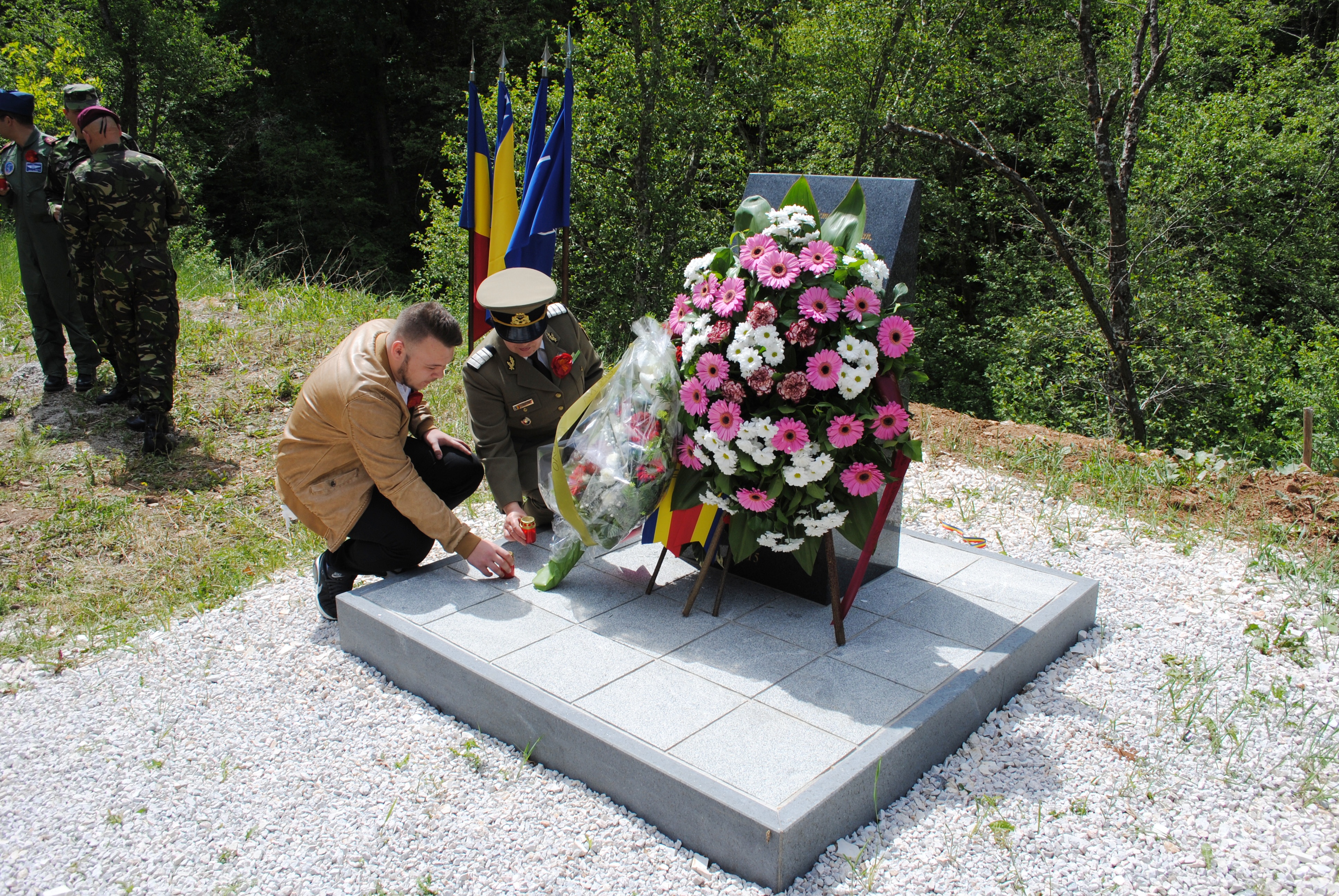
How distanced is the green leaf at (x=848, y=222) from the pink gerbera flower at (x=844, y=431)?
25.9 inches

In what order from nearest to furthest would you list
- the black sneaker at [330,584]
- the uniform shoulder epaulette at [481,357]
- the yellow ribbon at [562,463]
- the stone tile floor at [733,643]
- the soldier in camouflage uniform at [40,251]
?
1. the stone tile floor at [733,643]
2. the yellow ribbon at [562,463]
3. the black sneaker at [330,584]
4. the uniform shoulder epaulette at [481,357]
5. the soldier in camouflage uniform at [40,251]

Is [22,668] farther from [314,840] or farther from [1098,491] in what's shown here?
[1098,491]

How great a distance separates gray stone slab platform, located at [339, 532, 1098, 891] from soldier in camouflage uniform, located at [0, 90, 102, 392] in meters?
4.44

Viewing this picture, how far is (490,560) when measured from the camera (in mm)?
3652

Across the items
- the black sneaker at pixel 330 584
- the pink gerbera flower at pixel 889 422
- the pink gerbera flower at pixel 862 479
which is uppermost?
the pink gerbera flower at pixel 889 422

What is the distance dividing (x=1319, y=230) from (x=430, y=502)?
48.1 feet

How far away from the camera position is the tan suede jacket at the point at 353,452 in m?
3.41

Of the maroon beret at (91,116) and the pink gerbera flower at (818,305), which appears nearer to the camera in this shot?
the pink gerbera flower at (818,305)

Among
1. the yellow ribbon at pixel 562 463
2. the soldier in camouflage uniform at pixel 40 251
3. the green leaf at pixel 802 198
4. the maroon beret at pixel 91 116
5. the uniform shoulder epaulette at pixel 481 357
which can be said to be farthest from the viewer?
the soldier in camouflage uniform at pixel 40 251

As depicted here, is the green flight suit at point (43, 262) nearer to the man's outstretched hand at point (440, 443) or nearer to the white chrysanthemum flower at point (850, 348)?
the man's outstretched hand at point (440, 443)

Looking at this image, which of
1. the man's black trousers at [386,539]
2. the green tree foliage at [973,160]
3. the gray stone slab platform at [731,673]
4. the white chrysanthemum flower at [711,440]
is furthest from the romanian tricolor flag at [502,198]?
the green tree foliage at [973,160]

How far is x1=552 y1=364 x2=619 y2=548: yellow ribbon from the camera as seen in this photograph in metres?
3.45

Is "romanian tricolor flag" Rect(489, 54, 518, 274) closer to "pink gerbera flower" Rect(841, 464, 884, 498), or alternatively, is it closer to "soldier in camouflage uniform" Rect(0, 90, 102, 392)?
"soldier in camouflage uniform" Rect(0, 90, 102, 392)

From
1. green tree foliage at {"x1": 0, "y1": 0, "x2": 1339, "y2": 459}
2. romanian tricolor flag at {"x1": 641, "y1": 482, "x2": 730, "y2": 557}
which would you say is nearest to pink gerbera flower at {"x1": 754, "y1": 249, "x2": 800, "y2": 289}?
romanian tricolor flag at {"x1": 641, "y1": 482, "x2": 730, "y2": 557}
